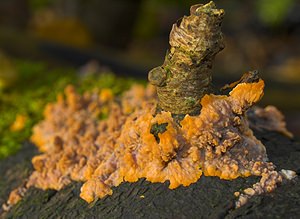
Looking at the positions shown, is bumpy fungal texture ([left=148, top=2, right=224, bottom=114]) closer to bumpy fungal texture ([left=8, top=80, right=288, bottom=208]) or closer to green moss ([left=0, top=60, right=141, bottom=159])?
bumpy fungal texture ([left=8, top=80, right=288, bottom=208])

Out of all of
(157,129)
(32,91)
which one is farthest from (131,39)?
(157,129)

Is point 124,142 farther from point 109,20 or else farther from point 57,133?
point 109,20

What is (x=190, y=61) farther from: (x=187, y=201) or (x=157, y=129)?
(x=187, y=201)

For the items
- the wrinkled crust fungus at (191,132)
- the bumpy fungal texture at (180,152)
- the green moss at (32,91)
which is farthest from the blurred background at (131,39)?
the wrinkled crust fungus at (191,132)

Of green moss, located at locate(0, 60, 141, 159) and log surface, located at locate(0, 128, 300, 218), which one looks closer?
log surface, located at locate(0, 128, 300, 218)

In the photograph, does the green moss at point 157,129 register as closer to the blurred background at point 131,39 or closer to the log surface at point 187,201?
the log surface at point 187,201

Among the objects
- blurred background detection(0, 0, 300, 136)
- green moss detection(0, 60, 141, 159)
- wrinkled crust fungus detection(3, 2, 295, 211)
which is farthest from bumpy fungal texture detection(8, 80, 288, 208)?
blurred background detection(0, 0, 300, 136)
